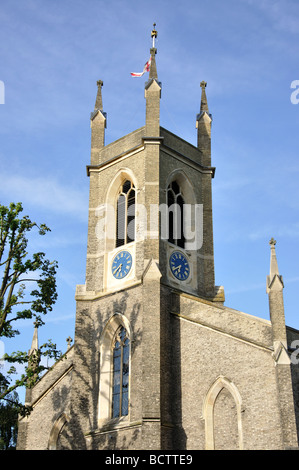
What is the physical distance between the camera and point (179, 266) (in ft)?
89.6

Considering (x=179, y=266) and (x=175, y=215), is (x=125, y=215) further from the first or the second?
(x=179, y=266)

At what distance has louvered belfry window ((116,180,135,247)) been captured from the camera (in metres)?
28.0

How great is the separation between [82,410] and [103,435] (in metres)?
1.56

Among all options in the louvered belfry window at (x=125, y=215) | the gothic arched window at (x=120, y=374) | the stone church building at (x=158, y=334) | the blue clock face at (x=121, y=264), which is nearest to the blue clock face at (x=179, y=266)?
the stone church building at (x=158, y=334)

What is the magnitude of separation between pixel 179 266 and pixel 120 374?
205 inches

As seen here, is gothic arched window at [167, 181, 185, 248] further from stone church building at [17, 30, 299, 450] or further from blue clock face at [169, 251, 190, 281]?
blue clock face at [169, 251, 190, 281]

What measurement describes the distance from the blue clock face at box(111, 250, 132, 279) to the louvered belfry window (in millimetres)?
730

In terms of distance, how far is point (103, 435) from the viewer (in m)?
24.0

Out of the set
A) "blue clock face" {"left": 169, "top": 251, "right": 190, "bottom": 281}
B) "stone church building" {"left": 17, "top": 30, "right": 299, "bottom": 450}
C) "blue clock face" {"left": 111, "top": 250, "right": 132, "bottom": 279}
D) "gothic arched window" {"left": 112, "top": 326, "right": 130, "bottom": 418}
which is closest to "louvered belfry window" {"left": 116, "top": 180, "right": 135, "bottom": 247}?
"stone church building" {"left": 17, "top": 30, "right": 299, "bottom": 450}

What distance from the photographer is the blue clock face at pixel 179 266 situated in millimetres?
26938

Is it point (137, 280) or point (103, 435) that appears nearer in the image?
point (103, 435)

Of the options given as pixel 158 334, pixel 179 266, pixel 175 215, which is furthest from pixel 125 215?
pixel 158 334

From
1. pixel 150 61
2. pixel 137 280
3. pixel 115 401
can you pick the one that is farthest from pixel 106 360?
pixel 150 61
